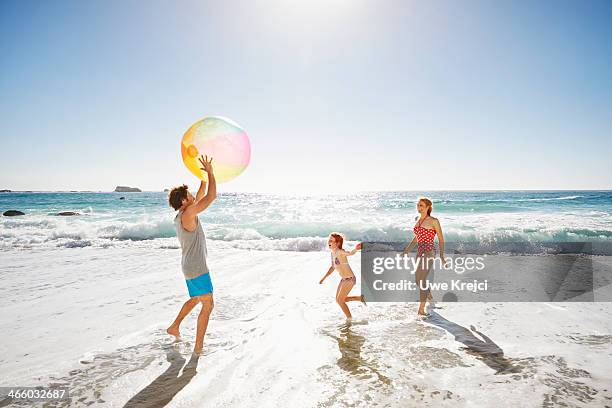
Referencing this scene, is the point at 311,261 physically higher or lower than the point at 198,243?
lower

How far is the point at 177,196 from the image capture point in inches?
152

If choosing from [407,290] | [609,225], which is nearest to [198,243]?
[407,290]

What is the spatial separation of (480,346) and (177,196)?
4.41 m

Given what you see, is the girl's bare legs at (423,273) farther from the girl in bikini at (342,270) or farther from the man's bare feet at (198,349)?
the man's bare feet at (198,349)

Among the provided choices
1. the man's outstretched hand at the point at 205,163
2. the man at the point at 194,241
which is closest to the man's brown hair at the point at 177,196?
the man at the point at 194,241

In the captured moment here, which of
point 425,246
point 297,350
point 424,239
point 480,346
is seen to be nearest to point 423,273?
point 425,246

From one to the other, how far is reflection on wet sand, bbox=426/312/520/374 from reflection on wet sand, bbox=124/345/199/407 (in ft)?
11.4

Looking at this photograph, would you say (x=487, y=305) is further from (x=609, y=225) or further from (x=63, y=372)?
(x=609, y=225)

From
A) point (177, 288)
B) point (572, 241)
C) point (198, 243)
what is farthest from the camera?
point (572, 241)

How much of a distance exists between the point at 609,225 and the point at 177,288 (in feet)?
77.2

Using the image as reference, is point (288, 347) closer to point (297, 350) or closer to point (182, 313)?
point (297, 350)

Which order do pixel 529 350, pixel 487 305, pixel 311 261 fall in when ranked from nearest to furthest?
pixel 529 350, pixel 487 305, pixel 311 261

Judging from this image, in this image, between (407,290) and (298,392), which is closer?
(298,392)

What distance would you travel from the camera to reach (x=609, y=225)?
18891 mm
